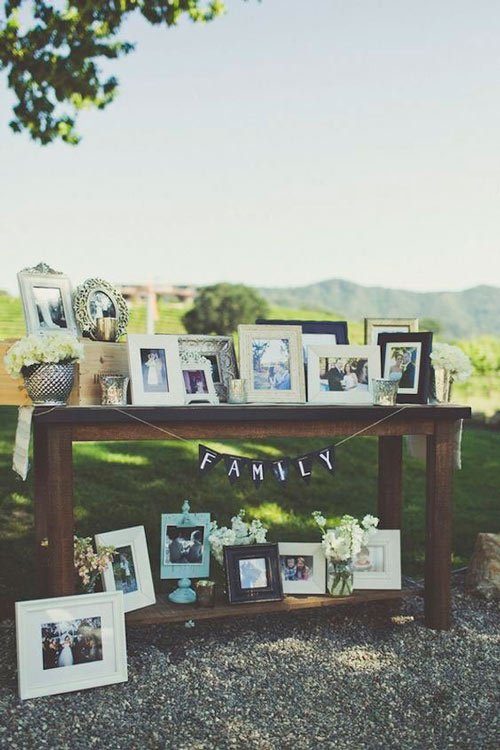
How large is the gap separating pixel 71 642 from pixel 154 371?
1163mm

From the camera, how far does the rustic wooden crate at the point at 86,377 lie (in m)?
3.46

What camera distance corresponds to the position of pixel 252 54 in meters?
11.8

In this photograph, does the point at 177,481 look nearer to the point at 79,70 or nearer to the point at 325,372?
the point at 325,372

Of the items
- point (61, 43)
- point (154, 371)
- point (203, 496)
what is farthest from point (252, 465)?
point (61, 43)

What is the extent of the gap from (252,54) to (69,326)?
9329 millimetres

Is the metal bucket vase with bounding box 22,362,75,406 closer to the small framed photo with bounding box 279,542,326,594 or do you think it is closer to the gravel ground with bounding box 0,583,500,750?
the gravel ground with bounding box 0,583,500,750

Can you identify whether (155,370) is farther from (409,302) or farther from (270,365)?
(409,302)

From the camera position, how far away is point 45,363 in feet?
10.6

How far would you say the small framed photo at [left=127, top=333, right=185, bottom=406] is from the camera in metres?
3.48

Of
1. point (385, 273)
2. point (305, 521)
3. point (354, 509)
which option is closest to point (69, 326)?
point (305, 521)

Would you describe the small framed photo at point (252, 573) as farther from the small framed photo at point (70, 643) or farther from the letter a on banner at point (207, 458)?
the small framed photo at point (70, 643)

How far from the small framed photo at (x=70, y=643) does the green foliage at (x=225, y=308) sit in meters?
30.0

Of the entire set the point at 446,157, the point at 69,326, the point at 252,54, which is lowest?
the point at 69,326

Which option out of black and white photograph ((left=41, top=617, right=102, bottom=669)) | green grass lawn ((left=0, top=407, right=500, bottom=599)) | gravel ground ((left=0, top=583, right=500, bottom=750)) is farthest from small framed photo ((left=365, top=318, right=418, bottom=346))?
black and white photograph ((left=41, top=617, right=102, bottom=669))
